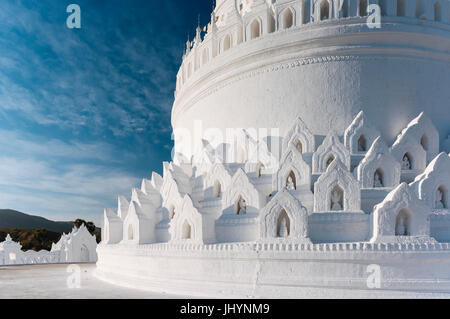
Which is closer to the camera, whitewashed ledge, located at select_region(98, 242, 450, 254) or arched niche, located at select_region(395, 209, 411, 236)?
whitewashed ledge, located at select_region(98, 242, 450, 254)

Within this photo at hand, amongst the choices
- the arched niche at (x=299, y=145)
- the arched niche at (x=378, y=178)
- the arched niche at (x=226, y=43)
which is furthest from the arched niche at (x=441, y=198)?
the arched niche at (x=226, y=43)

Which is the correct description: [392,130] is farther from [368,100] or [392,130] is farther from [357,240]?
[357,240]

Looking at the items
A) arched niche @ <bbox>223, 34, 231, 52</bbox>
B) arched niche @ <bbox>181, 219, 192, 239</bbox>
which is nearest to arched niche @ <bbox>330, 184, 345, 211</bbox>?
arched niche @ <bbox>181, 219, 192, 239</bbox>

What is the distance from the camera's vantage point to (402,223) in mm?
8797

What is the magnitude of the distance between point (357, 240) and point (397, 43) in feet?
21.3

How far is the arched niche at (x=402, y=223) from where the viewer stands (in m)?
8.77

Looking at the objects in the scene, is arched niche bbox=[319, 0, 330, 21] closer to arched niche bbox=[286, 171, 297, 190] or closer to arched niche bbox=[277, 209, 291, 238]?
arched niche bbox=[286, 171, 297, 190]

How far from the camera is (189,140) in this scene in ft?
50.8

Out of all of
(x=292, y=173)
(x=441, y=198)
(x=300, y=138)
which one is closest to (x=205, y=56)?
(x=300, y=138)

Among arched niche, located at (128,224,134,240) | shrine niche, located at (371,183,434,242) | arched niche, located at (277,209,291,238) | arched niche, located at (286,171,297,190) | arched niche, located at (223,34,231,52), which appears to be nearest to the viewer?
shrine niche, located at (371,183,434,242)

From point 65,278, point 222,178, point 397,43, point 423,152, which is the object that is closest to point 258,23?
point 397,43

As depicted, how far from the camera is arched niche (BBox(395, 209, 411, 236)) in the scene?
877 centimetres

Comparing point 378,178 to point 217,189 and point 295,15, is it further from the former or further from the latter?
point 295,15

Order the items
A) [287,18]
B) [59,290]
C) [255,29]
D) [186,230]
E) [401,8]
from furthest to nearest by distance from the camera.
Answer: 1. [255,29]
2. [287,18]
3. [401,8]
4. [59,290]
5. [186,230]
